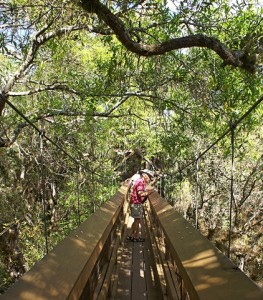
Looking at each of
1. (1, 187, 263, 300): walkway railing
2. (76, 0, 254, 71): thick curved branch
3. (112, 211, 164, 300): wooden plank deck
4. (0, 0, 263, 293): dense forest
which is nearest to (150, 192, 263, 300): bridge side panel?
(1, 187, 263, 300): walkway railing

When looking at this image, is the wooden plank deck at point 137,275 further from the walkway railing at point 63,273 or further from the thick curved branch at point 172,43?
the thick curved branch at point 172,43

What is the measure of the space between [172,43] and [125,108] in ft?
18.3

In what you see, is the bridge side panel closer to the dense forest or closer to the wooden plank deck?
the dense forest

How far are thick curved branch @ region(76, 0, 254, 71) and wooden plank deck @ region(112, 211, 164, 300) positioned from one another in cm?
172

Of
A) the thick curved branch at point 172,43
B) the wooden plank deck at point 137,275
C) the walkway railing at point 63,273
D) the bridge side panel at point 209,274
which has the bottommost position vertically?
the wooden plank deck at point 137,275

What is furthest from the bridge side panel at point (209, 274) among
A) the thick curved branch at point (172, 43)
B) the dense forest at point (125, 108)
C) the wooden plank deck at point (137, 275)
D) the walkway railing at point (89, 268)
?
the thick curved branch at point (172, 43)

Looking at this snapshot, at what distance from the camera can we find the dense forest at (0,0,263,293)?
3227mm

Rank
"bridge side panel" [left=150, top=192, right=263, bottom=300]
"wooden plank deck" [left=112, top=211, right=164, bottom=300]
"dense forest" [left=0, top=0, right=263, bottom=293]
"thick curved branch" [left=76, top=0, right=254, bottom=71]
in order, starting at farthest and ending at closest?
"dense forest" [left=0, top=0, right=263, bottom=293], "wooden plank deck" [left=112, top=211, right=164, bottom=300], "thick curved branch" [left=76, top=0, right=254, bottom=71], "bridge side panel" [left=150, top=192, right=263, bottom=300]

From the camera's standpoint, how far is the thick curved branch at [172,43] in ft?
9.15

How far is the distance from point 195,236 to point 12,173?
7580mm

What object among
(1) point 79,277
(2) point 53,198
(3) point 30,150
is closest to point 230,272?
(1) point 79,277

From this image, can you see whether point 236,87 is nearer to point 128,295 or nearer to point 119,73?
point 119,73

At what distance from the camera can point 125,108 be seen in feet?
27.9

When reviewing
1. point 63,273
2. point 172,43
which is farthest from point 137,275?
point 63,273
